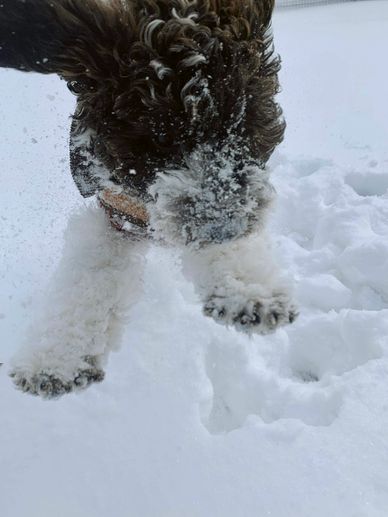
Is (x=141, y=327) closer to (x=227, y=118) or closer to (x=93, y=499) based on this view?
(x=93, y=499)

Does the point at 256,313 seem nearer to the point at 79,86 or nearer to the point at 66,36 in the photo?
the point at 79,86

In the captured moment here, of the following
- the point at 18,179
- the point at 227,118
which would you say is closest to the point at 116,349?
the point at 227,118

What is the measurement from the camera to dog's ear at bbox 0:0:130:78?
1.99 m

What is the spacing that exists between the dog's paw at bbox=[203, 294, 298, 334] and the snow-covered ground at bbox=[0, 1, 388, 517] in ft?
1.87

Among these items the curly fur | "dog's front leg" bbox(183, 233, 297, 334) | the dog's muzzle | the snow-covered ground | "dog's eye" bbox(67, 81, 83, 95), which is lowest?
the snow-covered ground

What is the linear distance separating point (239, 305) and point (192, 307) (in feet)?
3.45

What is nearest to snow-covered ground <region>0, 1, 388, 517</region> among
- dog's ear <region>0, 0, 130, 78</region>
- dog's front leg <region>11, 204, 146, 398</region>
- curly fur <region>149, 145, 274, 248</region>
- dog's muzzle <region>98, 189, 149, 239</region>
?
dog's front leg <region>11, 204, 146, 398</region>

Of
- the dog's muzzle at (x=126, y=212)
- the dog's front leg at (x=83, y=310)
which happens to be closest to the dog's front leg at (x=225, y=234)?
the dog's muzzle at (x=126, y=212)

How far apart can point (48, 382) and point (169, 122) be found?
112 cm

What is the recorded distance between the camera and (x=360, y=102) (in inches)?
227

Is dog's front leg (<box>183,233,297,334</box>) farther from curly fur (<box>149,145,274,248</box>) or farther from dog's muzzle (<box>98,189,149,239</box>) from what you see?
dog's muzzle (<box>98,189,149,239</box>)

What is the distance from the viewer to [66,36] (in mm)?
2055

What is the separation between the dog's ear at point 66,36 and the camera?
1985 millimetres

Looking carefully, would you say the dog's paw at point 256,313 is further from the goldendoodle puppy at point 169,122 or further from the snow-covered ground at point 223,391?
the snow-covered ground at point 223,391
